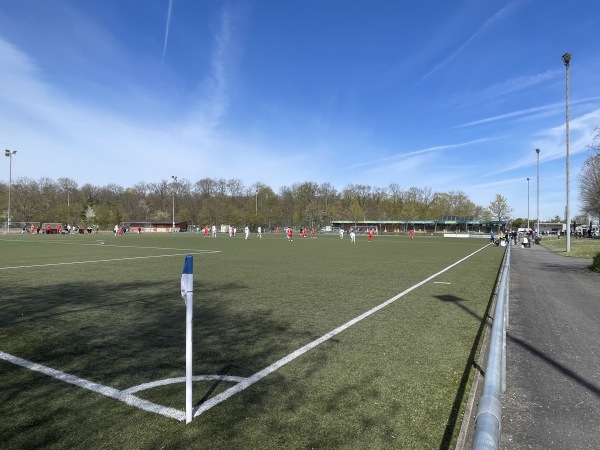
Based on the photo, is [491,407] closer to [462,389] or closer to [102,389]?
[462,389]

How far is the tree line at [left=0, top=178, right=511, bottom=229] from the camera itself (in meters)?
103

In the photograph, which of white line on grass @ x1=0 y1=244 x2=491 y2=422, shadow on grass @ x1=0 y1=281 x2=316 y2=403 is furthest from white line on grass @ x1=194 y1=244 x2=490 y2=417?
shadow on grass @ x1=0 y1=281 x2=316 y2=403

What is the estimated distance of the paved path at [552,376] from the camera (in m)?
3.50

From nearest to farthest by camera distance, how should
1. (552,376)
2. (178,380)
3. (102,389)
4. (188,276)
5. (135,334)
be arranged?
(188,276), (102,389), (178,380), (552,376), (135,334)

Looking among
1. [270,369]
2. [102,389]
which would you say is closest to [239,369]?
[270,369]

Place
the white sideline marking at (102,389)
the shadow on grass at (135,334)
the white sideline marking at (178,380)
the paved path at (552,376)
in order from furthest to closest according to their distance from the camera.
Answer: the shadow on grass at (135,334), the white sideline marking at (178,380), the white sideline marking at (102,389), the paved path at (552,376)

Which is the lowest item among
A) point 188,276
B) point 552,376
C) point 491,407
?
point 552,376

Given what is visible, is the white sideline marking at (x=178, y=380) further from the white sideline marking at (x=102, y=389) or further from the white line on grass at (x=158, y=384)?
the white sideline marking at (x=102, y=389)

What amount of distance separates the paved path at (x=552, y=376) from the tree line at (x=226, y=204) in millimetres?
97456

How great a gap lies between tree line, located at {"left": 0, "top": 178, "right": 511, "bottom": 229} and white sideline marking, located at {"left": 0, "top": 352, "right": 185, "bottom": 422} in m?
98.5

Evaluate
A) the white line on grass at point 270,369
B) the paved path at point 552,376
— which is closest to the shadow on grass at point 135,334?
the white line on grass at point 270,369

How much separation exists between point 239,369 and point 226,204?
4229 inches

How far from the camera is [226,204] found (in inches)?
4343

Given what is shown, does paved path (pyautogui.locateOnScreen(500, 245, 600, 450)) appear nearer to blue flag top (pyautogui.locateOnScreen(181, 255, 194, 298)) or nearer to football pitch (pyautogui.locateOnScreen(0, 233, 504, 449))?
football pitch (pyautogui.locateOnScreen(0, 233, 504, 449))
